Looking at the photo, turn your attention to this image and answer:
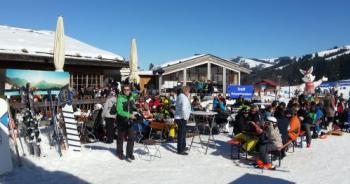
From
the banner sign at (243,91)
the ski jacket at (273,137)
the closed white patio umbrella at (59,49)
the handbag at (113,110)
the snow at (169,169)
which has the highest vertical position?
the closed white patio umbrella at (59,49)

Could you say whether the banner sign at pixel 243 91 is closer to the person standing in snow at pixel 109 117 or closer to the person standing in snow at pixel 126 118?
the person standing in snow at pixel 109 117

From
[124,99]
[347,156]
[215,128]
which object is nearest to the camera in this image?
[124,99]

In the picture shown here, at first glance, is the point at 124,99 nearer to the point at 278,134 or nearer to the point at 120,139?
the point at 120,139

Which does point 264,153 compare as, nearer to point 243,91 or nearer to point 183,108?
point 183,108

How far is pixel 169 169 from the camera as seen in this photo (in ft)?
23.7

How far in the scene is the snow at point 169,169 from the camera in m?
6.53

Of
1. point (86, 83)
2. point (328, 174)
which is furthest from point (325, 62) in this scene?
point (328, 174)

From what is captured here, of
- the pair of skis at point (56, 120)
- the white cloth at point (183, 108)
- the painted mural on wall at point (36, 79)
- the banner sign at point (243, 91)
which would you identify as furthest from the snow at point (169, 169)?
the banner sign at point (243, 91)

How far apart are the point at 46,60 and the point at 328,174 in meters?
10.2

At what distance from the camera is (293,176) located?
22.6 feet

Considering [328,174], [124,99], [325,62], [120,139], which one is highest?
[325,62]

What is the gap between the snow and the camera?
6.53 metres

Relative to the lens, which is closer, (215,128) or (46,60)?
(215,128)

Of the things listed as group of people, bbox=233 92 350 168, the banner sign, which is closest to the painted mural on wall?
group of people, bbox=233 92 350 168
